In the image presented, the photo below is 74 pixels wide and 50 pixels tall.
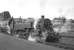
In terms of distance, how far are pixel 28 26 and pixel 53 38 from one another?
1358 centimetres

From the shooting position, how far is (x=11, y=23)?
Answer: 18.2m

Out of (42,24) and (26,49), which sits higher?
(42,24)

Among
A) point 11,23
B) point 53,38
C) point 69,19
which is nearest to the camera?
point 53,38

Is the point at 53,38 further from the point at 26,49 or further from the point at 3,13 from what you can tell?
the point at 3,13

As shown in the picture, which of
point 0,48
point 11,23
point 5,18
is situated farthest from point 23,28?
point 0,48

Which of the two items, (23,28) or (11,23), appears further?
(11,23)

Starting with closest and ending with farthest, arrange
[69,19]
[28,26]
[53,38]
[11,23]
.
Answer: [53,38] < [69,19] < [28,26] < [11,23]

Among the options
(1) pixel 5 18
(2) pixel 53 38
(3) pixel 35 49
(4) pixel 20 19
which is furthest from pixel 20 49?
(1) pixel 5 18

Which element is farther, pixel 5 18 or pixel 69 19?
pixel 5 18

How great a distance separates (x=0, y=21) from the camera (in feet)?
72.5

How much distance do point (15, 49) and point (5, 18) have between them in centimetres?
2230

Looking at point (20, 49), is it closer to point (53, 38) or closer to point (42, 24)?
point (53, 38)

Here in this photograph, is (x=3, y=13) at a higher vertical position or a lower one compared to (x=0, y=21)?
higher

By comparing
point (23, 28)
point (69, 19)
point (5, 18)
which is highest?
point (5, 18)
